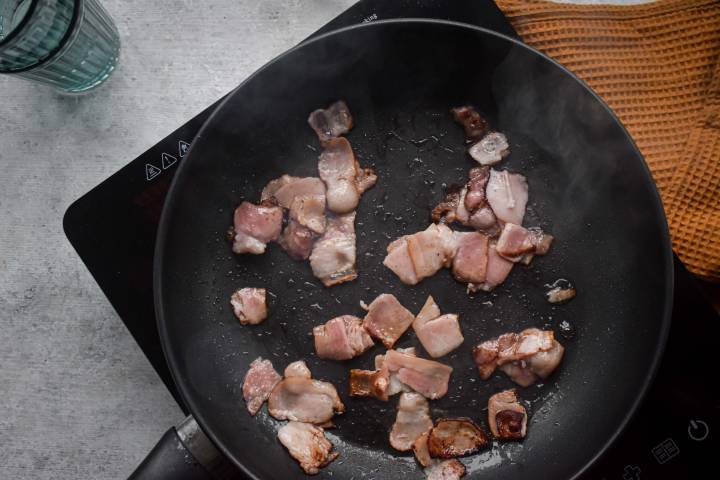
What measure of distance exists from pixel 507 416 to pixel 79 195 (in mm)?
875

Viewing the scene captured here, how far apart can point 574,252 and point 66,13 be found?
0.96m

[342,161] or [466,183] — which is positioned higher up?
[342,161]

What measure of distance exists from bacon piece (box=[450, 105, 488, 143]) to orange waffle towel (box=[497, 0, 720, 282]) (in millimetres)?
159

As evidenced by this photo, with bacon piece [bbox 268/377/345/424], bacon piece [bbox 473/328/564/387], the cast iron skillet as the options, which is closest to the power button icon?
the cast iron skillet

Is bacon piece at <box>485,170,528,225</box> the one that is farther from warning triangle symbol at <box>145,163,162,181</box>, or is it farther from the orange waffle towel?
warning triangle symbol at <box>145,163,162,181</box>

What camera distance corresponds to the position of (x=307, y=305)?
3.48 feet

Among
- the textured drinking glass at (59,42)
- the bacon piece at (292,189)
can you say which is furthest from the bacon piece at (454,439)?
the textured drinking glass at (59,42)

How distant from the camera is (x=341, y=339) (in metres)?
1.02

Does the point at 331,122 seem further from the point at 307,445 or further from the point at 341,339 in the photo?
the point at 307,445

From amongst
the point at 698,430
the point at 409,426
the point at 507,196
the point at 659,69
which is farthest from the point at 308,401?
the point at 659,69

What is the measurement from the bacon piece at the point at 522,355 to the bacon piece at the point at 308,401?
0.87 ft

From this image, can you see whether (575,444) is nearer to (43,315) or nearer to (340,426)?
(340,426)

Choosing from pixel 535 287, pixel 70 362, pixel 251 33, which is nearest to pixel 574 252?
pixel 535 287

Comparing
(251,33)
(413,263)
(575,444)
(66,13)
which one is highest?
(66,13)
